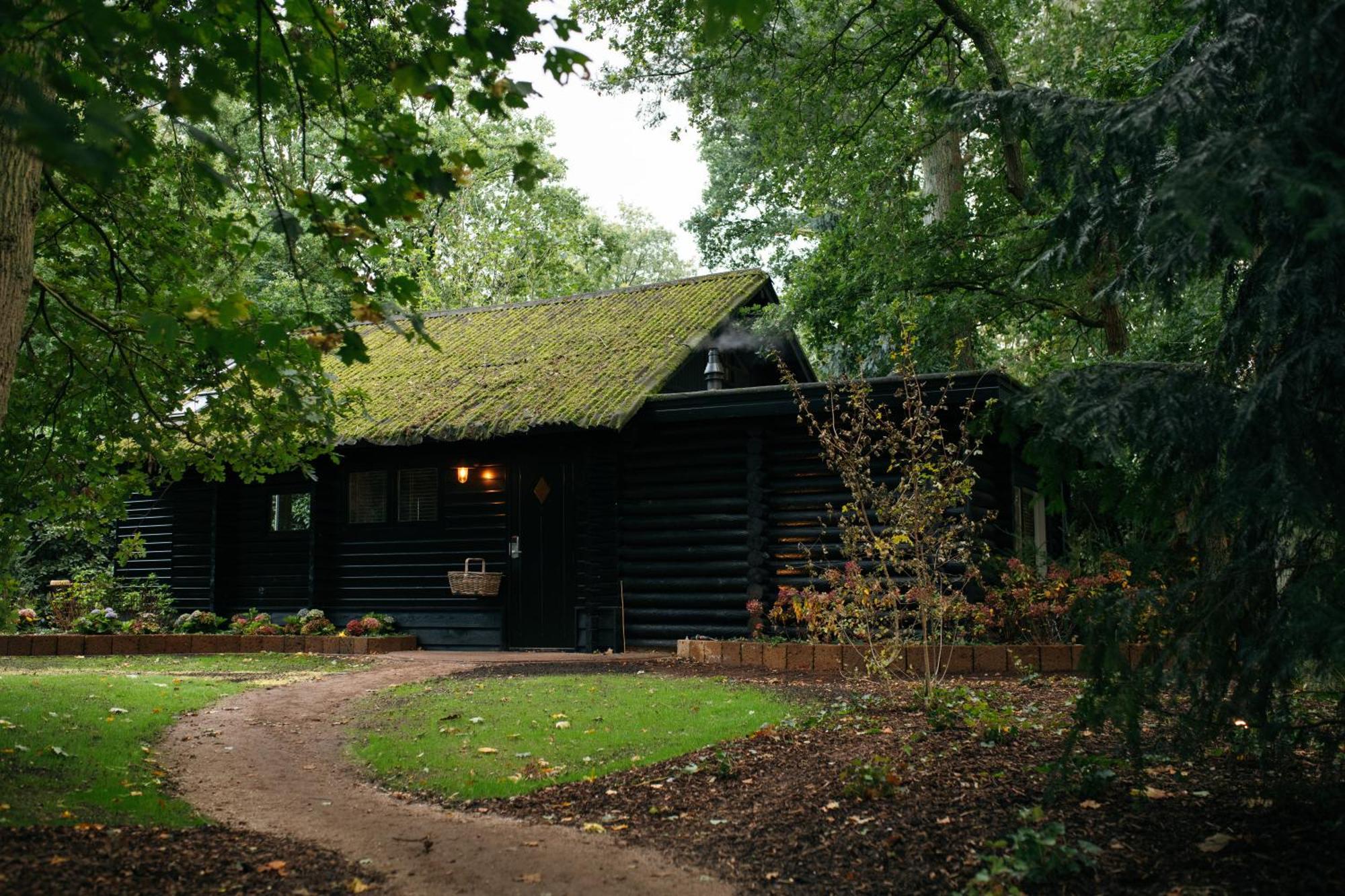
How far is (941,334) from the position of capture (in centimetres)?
1355

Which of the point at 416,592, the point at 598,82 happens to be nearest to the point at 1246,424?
the point at 416,592

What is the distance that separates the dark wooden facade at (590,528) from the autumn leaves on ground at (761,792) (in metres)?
4.32

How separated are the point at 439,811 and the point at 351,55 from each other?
500 centimetres

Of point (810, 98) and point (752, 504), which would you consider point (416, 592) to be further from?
point (810, 98)

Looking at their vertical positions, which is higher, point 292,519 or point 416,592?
point 292,519

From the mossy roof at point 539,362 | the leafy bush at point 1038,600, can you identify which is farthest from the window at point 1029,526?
the mossy roof at point 539,362

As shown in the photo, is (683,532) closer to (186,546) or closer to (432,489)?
(432,489)

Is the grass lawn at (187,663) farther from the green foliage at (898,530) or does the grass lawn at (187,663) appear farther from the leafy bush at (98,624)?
the green foliage at (898,530)

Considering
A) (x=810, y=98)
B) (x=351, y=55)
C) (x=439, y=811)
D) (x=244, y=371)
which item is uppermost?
(x=810, y=98)

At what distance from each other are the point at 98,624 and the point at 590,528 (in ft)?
24.0

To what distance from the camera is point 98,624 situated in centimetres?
1495

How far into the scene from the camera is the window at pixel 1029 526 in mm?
12562

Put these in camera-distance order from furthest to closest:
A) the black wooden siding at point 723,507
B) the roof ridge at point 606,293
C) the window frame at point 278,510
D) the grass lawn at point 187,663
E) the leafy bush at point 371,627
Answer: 1. the roof ridge at point 606,293
2. the window frame at point 278,510
3. the leafy bush at point 371,627
4. the black wooden siding at point 723,507
5. the grass lawn at point 187,663

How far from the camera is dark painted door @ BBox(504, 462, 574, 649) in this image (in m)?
14.3
